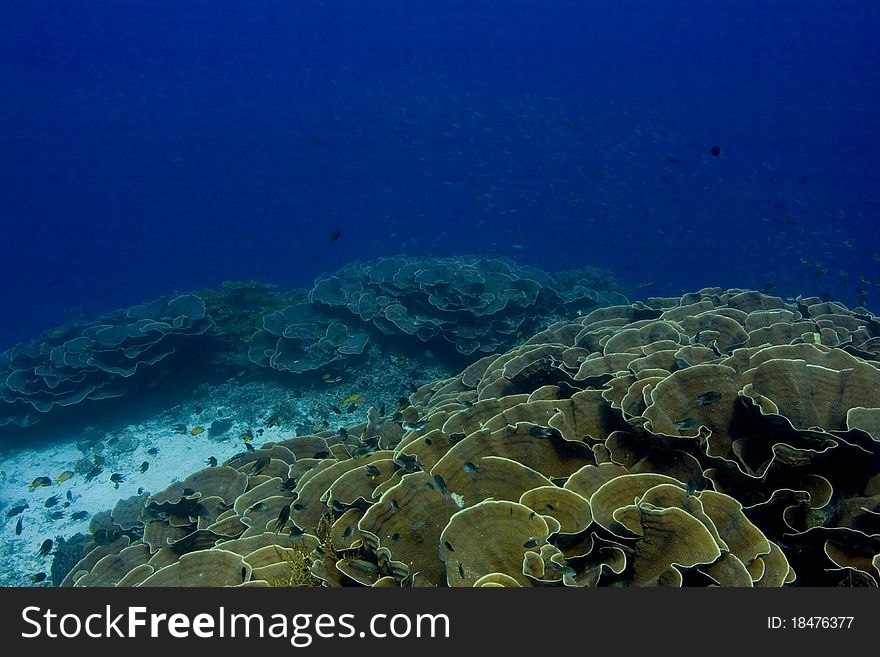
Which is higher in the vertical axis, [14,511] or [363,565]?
[14,511]

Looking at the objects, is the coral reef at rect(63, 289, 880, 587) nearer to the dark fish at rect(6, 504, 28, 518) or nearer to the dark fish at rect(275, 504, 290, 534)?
the dark fish at rect(275, 504, 290, 534)

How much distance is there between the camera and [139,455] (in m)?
9.30

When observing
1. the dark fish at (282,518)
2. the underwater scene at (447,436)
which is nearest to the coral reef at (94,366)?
the underwater scene at (447,436)

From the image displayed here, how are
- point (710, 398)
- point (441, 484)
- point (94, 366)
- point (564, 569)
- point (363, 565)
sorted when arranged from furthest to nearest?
point (94, 366), point (710, 398), point (441, 484), point (363, 565), point (564, 569)

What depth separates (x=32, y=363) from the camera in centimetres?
1136

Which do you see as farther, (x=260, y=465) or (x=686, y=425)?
(x=260, y=465)

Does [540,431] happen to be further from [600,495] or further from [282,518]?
[282,518]

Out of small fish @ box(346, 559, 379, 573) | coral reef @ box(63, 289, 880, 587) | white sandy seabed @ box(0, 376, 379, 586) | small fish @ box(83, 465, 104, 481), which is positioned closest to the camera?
coral reef @ box(63, 289, 880, 587)

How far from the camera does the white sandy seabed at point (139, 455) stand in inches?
309

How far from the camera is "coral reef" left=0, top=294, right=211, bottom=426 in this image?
10156mm

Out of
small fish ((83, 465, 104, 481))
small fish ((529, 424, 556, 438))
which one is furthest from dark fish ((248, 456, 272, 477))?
small fish ((83, 465, 104, 481))

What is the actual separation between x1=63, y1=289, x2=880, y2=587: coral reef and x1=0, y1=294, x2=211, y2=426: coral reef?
637 centimetres

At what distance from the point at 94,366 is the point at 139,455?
2.51 m

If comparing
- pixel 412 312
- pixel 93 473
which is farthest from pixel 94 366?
pixel 412 312
